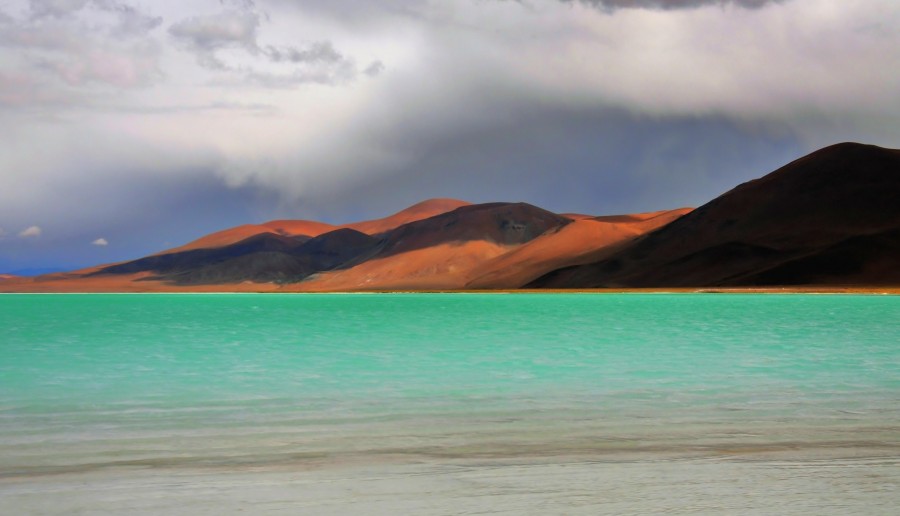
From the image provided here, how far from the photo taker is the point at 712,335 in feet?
118

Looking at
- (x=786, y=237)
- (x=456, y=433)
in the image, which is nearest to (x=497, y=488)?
(x=456, y=433)

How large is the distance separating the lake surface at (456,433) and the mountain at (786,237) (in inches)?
4792

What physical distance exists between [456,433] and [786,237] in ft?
510

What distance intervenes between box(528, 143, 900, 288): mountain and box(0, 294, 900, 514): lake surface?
399 feet

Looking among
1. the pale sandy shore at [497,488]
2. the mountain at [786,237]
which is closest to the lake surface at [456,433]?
the pale sandy shore at [497,488]

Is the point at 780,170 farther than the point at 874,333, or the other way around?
the point at 780,170

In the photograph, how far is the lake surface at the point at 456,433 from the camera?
8555 mm

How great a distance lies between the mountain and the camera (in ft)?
456

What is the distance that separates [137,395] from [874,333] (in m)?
30.1

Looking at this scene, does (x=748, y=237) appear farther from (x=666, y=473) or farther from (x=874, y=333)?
(x=666, y=473)

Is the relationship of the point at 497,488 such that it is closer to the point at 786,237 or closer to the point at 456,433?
the point at 456,433

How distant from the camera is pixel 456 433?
12.3 meters

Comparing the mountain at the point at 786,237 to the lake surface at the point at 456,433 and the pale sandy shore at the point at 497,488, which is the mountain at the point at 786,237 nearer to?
the lake surface at the point at 456,433

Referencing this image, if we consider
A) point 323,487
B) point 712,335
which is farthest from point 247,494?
point 712,335
